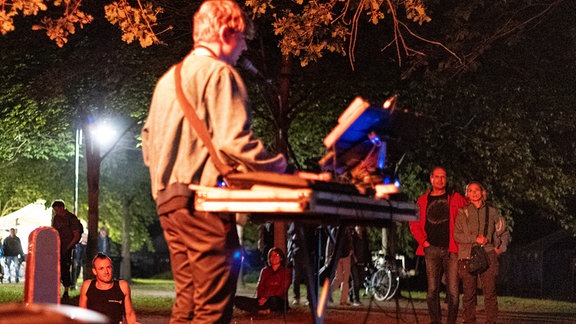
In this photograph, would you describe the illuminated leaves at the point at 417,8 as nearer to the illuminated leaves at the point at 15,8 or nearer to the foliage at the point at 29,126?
the illuminated leaves at the point at 15,8

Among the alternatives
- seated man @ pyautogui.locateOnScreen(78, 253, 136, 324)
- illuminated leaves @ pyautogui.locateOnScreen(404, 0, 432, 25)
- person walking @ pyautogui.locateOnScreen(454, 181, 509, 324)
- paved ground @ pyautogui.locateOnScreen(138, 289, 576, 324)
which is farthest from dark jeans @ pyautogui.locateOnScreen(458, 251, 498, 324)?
seated man @ pyautogui.locateOnScreen(78, 253, 136, 324)

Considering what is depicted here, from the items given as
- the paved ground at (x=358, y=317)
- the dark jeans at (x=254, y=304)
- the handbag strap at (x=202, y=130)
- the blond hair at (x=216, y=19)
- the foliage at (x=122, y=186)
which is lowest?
the paved ground at (x=358, y=317)

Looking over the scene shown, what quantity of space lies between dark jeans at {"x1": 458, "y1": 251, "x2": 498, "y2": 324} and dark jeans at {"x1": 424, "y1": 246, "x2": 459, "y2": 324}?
120 millimetres

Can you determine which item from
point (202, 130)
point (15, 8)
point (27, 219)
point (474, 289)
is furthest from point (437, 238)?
point (27, 219)

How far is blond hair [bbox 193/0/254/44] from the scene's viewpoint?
224 inches

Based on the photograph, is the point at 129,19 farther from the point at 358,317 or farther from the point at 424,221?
the point at 358,317

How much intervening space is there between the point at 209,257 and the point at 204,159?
52 cm

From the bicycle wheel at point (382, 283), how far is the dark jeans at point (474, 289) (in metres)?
10.6

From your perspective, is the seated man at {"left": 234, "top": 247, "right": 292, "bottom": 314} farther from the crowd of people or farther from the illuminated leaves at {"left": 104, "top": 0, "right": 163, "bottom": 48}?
the illuminated leaves at {"left": 104, "top": 0, "right": 163, "bottom": 48}

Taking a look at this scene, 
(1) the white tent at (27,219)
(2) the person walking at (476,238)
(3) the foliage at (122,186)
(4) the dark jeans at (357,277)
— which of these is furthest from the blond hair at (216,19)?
(3) the foliage at (122,186)

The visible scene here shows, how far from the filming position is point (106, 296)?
10.7 m

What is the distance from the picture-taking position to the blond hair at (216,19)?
5691 millimetres

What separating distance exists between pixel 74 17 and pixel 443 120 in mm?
16821

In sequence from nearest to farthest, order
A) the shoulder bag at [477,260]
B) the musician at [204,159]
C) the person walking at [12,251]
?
the musician at [204,159] → the shoulder bag at [477,260] → the person walking at [12,251]
